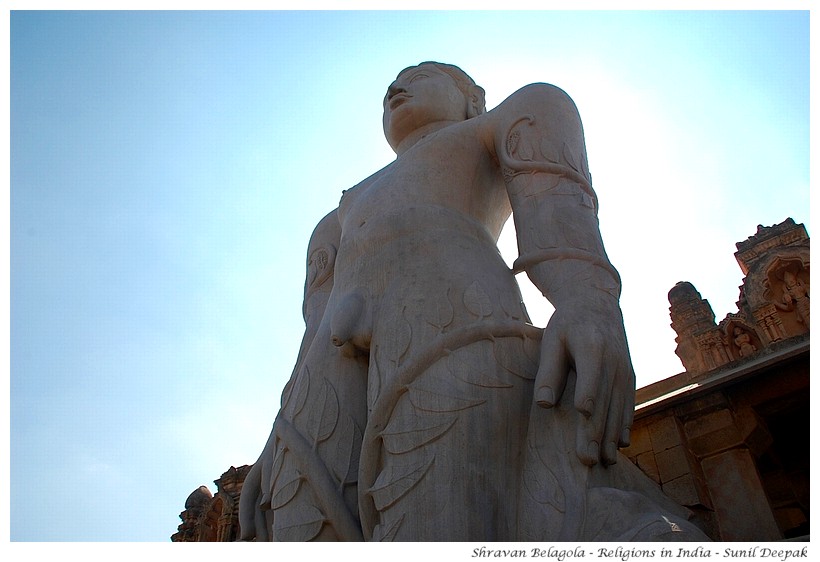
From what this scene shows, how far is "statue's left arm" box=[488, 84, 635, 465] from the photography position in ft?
10.3

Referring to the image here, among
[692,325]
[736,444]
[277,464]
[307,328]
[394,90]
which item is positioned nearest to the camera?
[277,464]

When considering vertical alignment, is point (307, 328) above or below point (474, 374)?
above

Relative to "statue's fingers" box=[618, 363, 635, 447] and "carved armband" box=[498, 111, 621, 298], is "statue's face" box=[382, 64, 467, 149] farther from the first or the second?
"statue's fingers" box=[618, 363, 635, 447]

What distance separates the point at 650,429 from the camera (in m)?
5.11

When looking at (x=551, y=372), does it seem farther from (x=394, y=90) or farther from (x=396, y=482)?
(x=394, y=90)

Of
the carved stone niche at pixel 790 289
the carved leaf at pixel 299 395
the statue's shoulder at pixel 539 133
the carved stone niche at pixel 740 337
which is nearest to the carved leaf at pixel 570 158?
the statue's shoulder at pixel 539 133

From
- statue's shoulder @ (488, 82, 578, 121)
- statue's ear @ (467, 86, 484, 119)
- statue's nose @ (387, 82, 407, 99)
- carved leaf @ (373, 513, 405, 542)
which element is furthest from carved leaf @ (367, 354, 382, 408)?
statue's ear @ (467, 86, 484, 119)

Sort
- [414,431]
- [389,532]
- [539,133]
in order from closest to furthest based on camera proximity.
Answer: [389,532], [414,431], [539,133]

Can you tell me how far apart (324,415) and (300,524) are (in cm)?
55

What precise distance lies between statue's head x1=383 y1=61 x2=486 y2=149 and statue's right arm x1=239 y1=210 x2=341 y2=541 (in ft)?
2.65

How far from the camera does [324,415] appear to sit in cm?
372

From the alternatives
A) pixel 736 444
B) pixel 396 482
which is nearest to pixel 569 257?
pixel 396 482
